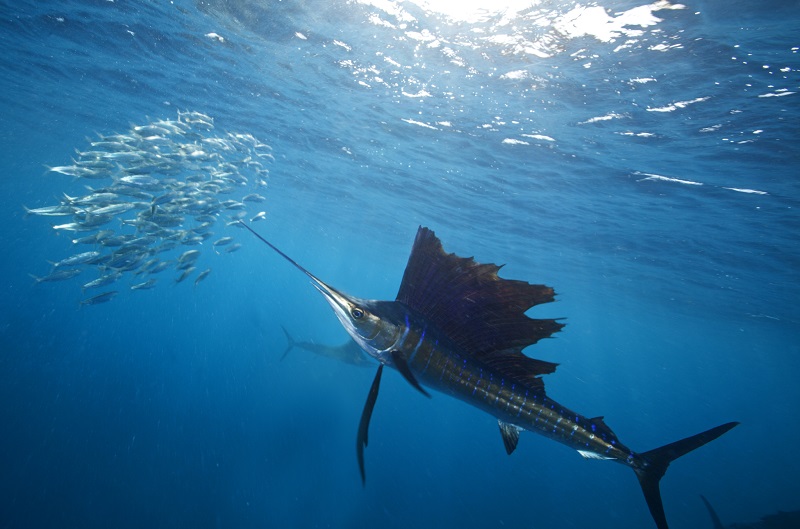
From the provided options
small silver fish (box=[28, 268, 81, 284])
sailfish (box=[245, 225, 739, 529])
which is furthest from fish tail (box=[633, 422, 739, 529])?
small silver fish (box=[28, 268, 81, 284])

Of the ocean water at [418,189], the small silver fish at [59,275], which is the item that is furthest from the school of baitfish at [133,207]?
the ocean water at [418,189]

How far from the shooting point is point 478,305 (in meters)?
1.92

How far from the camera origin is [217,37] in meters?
10.7

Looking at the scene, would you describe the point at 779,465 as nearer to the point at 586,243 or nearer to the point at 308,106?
the point at 586,243

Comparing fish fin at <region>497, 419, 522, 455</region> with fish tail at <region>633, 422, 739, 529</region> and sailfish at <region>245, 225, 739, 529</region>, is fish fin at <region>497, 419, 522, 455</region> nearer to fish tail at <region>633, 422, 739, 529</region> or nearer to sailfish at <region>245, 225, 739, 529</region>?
sailfish at <region>245, 225, 739, 529</region>

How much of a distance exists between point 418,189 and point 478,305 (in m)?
17.2

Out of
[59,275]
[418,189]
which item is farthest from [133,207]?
[418,189]

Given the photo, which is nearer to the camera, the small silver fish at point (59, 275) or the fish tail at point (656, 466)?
the fish tail at point (656, 466)

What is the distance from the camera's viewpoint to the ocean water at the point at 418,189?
767 centimetres

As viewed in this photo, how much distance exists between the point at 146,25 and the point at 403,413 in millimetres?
23177

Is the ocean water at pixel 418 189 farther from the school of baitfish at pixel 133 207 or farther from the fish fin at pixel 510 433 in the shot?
the fish fin at pixel 510 433

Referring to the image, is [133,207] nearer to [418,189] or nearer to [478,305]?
[478,305]

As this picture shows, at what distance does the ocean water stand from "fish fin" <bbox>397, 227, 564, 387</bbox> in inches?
284

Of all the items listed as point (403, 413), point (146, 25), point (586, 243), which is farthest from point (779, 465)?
point (146, 25)
